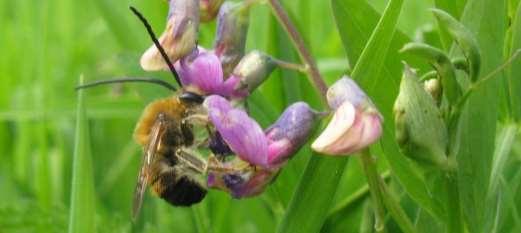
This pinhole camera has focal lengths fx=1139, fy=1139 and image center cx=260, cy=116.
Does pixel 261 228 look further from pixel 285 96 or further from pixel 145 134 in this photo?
pixel 145 134

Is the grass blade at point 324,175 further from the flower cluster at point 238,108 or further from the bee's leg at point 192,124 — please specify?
the bee's leg at point 192,124

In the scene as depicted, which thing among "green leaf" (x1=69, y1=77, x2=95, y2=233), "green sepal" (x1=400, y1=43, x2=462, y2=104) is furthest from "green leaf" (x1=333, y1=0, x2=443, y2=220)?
"green leaf" (x1=69, y1=77, x2=95, y2=233)

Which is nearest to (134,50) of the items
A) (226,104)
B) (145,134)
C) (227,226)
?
(227,226)

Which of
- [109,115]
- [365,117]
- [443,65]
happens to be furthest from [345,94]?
[109,115]

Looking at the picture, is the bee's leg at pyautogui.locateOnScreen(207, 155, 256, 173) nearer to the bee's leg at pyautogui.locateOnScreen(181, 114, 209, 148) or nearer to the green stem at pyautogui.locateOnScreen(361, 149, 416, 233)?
the bee's leg at pyautogui.locateOnScreen(181, 114, 209, 148)

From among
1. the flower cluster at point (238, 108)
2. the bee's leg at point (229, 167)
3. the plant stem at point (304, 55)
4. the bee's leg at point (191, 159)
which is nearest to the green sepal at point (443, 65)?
the flower cluster at point (238, 108)
